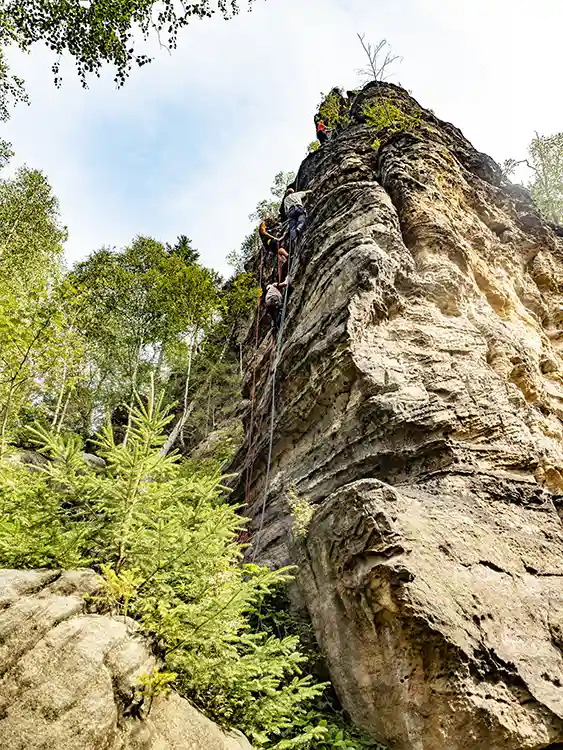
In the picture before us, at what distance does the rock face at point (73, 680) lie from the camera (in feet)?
8.96

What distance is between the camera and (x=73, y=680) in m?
2.91

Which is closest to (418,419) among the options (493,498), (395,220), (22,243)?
(493,498)

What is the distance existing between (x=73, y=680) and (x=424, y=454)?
4.58 m

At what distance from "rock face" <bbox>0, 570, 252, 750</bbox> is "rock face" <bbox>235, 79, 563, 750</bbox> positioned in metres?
1.76

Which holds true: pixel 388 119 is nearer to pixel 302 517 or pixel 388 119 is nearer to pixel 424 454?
pixel 424 454

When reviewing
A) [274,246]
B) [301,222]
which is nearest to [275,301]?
[301,222]

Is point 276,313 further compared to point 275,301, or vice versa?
point 276,313

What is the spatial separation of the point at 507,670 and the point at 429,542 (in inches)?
49.2

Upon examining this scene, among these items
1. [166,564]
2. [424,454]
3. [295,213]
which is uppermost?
[295,213]

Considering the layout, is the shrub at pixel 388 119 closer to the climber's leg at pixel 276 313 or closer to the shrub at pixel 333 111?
the shrub at pixel 333 111

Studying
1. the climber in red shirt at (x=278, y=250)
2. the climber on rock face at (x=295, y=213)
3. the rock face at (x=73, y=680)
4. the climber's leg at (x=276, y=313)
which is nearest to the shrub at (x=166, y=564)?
the rock face at (x=73, y=680)

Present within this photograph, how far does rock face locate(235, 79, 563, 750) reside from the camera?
4.09m

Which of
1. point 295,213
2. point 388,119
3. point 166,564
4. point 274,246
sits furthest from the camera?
point 274,246

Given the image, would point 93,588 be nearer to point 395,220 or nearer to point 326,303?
point 326,303
